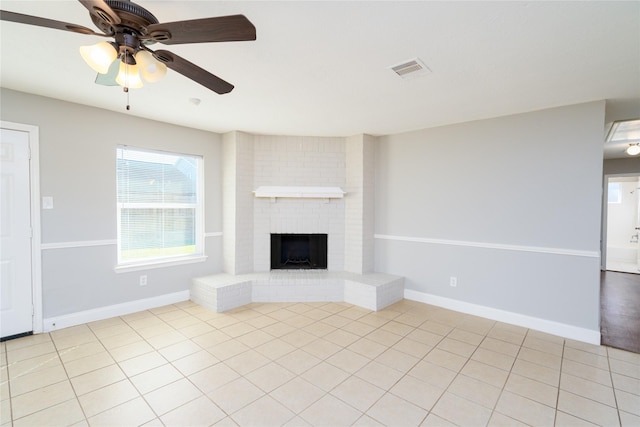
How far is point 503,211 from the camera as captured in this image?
3.50m

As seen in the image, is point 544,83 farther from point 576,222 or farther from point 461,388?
point 461,388

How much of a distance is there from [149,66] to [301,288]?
321cm

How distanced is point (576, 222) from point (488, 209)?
830 millimetres

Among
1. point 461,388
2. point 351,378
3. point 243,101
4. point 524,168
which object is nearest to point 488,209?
point 524,168

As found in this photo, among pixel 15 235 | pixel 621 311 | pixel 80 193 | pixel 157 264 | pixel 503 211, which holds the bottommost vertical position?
pixel 621 311

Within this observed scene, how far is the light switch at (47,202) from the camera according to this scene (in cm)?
303

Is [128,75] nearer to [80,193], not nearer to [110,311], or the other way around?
[80,193]

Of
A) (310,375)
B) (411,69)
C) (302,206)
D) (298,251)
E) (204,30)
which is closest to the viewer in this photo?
(204,30)

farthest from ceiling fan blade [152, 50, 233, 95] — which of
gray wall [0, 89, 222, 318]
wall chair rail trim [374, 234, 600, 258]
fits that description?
wall chair rail trim [374, 234, 600, 258]

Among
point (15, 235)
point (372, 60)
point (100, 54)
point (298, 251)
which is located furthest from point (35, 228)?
point (372, 60)

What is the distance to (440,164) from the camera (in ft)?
13.1

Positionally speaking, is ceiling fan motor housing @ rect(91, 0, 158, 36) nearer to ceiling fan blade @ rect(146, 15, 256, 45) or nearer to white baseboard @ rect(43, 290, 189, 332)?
ceiling fan blade @ rect(146, 15, 256, 45)

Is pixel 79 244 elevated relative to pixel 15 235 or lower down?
lower down

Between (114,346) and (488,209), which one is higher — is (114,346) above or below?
below
